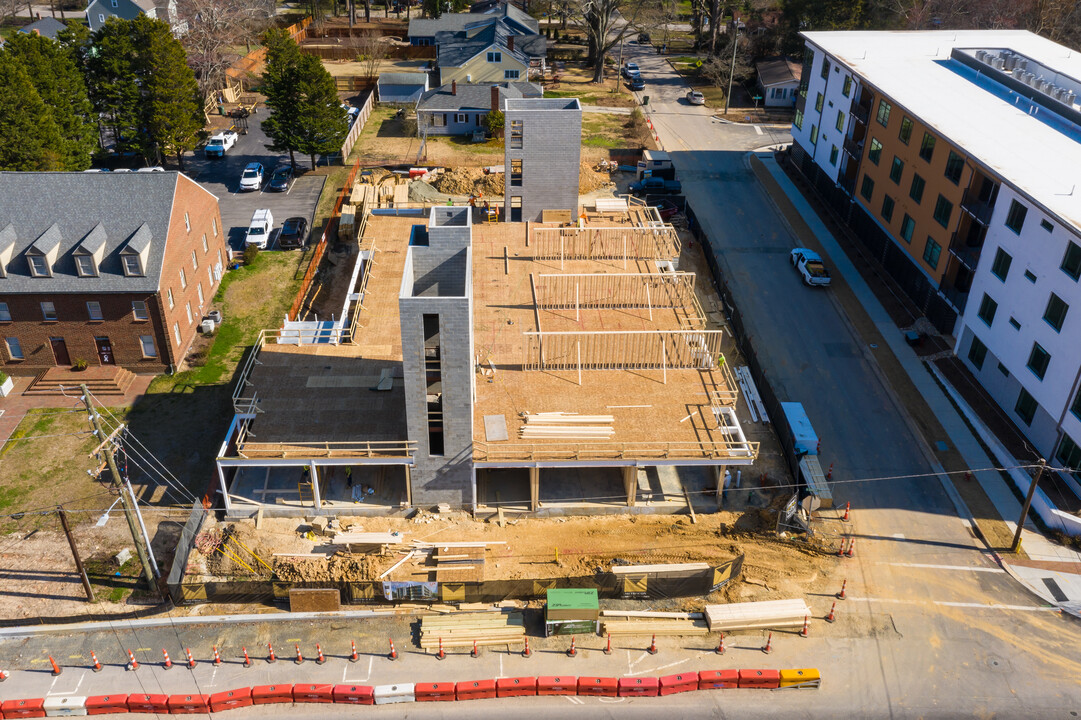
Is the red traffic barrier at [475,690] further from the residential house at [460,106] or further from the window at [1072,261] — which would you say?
the residential house at [460,106]

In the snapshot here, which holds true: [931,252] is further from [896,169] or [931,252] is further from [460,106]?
[460,106]

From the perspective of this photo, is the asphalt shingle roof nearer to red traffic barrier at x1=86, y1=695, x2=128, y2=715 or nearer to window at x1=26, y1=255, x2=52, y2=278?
window at x1=26, y1=255, x2=52, y2=278

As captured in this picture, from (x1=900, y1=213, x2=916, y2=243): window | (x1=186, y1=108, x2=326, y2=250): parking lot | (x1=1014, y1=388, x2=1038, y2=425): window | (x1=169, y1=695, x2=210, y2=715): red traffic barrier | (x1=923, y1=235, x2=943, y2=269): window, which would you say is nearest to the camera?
(x1=169, y1=695, x2=210, y2=715): red traffic barrier

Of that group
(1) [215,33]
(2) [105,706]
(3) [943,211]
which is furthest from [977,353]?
(1) [215,33]

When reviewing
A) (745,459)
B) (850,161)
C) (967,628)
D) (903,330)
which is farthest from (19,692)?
(850,161)

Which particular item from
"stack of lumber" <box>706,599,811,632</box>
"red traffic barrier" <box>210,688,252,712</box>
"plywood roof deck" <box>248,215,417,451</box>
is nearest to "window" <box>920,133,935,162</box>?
"stack of lumber" <box>706,599,811,632</box>
